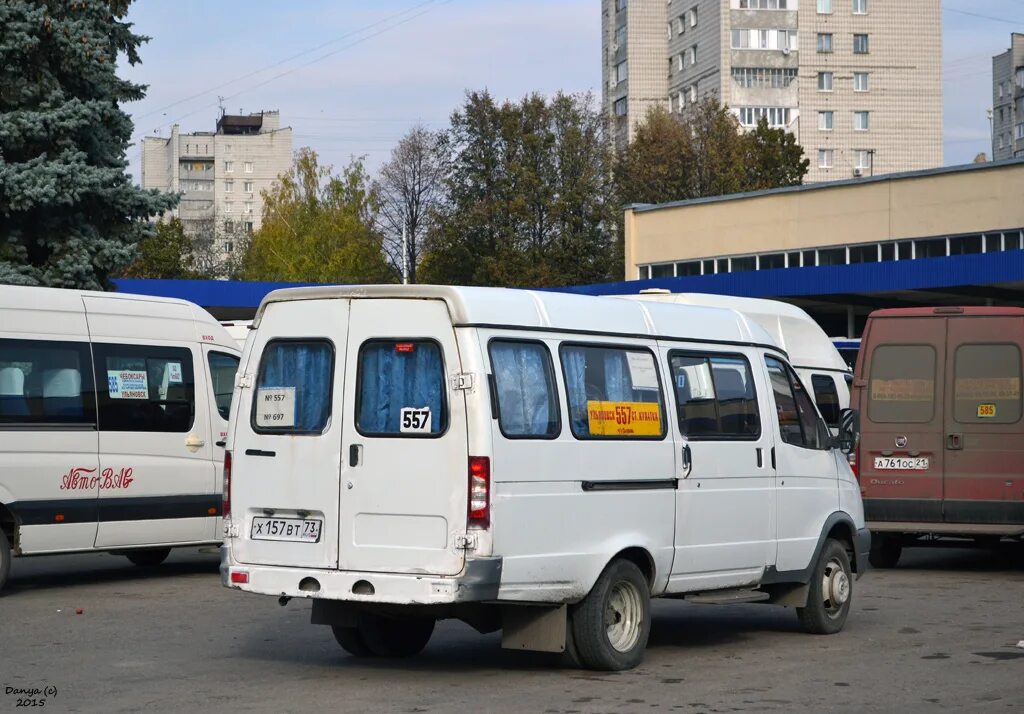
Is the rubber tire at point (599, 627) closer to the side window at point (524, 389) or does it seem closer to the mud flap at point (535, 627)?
the mud flap at point (535, 627)

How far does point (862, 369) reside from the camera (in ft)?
51.1

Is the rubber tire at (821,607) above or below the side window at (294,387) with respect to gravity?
below

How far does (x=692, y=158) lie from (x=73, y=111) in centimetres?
5449

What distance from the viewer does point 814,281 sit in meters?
44.4

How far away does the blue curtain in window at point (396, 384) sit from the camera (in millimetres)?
8297

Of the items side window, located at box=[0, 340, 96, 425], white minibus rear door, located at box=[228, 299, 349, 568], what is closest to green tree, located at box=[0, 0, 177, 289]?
side window, located at box=[0, 340, 96, 425]

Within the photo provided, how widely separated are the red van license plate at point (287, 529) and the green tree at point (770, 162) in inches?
2727

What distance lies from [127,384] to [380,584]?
6424 millimetres

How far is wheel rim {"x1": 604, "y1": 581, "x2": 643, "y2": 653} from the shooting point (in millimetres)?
8906

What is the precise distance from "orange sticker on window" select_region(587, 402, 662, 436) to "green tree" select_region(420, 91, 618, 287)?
60.2 meters

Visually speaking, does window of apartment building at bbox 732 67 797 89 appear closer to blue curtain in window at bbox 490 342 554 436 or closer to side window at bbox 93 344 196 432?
side window at bbox 93 344 196 432

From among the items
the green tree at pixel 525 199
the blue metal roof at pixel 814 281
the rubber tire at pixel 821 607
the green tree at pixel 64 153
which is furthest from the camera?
the green tree at pixel 525 199

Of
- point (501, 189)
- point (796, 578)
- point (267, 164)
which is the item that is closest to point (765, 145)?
point (501, 189)

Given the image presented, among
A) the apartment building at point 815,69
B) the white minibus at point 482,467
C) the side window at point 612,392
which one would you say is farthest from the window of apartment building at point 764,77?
the side window at point 612,392
